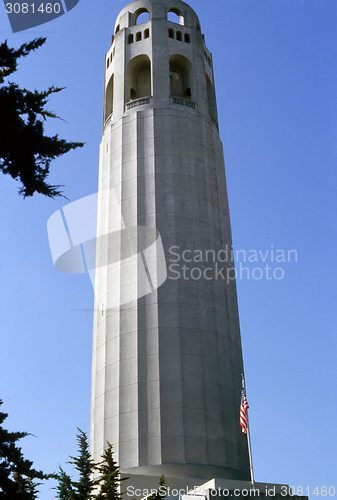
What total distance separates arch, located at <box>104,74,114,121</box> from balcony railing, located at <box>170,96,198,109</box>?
19.8ft

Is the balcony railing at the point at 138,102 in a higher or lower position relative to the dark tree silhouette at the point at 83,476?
higher

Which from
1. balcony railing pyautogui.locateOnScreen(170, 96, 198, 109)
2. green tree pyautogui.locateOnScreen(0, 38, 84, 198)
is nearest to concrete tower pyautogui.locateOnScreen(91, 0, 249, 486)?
balcony railing pyautogui.locateOnScreen(170, 96, 198, 109)

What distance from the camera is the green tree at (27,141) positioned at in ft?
39.0

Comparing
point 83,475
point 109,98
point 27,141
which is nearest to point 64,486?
point 83,475

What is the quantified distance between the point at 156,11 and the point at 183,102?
9.30 metres

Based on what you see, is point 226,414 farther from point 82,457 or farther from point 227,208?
point 227,208

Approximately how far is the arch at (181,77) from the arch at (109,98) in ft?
16.1

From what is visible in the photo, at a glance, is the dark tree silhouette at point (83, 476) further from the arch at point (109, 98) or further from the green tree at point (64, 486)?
the arch at point (109, 98)

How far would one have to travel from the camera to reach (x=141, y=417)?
3253cm

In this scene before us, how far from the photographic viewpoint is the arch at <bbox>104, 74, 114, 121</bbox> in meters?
48.0

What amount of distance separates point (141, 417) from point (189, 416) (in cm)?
253

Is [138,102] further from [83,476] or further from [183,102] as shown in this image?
[83,476]

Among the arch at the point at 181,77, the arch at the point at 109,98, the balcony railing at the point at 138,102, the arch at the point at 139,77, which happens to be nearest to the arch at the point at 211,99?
the arch at the point at 181,77

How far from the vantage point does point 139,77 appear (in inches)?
1911
